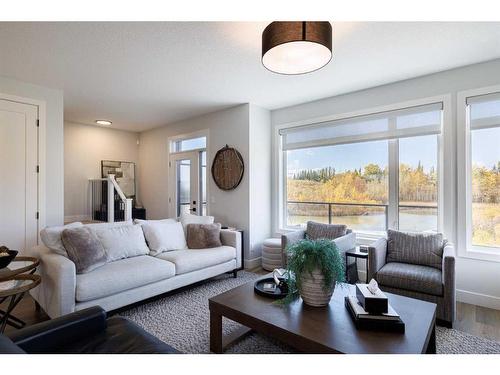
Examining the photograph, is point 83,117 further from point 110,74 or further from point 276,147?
point 276,147

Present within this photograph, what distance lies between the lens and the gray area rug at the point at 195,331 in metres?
2.04

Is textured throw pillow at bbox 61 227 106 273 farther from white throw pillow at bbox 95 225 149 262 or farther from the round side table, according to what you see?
the round side table

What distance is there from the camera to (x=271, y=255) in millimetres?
4062

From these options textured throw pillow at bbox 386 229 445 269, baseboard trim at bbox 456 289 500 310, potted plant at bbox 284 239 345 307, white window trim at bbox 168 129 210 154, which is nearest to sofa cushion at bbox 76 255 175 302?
potted plant at bbox 284 239 345 307

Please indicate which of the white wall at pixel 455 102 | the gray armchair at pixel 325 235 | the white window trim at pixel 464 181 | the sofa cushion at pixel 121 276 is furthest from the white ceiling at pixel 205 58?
the sofa cushion at pixel 121 276

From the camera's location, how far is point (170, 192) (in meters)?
5.64

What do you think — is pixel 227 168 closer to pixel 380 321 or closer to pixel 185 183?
pixel 185 183

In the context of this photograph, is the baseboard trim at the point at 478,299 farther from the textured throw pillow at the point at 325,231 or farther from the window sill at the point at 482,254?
the textured throw pillow at the point at 325,231

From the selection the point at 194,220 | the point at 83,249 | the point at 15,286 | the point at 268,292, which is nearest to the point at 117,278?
the point at 83,249

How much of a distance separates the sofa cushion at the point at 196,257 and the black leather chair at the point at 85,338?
143 centimetres

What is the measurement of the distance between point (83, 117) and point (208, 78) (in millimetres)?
3169

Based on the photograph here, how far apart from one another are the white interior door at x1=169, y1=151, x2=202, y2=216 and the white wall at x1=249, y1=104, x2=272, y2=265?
1.27 m

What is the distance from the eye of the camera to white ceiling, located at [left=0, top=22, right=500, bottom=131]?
2.29m

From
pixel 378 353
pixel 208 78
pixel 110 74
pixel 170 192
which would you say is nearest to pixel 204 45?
pixel 208 78
